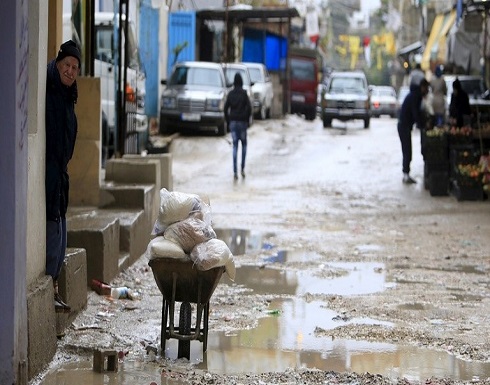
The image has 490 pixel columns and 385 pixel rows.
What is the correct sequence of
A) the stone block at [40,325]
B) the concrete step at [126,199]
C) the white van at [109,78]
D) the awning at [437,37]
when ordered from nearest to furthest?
1. the stone block at [40,325]
2. the concrete step at [126,199]
3. the white van at [109,78]
4. the awning at [437,37]

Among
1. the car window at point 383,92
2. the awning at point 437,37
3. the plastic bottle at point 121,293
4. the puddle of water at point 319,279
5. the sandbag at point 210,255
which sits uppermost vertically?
the awning at point 437,37

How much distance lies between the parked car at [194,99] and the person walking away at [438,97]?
554cm

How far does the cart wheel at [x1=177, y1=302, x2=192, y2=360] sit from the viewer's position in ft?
24.9

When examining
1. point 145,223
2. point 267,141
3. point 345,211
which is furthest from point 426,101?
point 145,223

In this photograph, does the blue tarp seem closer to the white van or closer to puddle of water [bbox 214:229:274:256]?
the white van

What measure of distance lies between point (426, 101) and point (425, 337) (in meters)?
22.1

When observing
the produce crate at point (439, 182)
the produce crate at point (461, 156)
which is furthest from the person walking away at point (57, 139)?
the produce crate at point (439, 182)

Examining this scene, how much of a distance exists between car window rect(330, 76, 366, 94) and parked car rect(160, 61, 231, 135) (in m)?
9.82

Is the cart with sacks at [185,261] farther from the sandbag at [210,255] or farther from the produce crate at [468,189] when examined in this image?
the produce crate at [468,189]

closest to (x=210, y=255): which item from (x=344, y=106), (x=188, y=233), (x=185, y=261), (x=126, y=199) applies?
(x=185, y=261)

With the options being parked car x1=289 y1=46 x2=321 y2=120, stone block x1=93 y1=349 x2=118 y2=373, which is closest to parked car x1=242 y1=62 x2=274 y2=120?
parked car x1=289 y1=46 x2=321 y2=120

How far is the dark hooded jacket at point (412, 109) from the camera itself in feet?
70.8

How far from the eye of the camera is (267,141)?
1209 inches

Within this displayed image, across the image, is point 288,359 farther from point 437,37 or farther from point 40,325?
point 437,37
